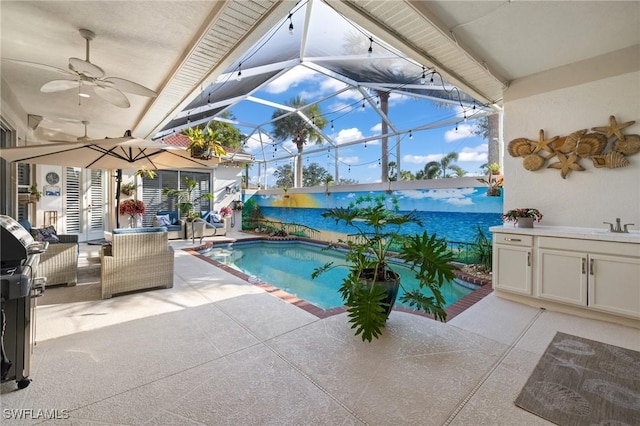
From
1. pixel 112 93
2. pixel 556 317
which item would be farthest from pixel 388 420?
pixel 112 93

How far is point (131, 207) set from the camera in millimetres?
8508

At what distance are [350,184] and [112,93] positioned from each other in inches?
253

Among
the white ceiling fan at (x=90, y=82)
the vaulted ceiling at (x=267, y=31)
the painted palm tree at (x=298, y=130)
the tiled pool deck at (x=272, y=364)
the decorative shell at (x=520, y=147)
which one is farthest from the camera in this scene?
the painted palm tree at (x=298, y=130)

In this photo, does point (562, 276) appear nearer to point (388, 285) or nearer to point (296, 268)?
point (388, 285)

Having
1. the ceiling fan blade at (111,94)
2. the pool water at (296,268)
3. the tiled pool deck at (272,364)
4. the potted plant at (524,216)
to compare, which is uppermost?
the ceiling fan blade at (111,94)

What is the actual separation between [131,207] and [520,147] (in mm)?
9629

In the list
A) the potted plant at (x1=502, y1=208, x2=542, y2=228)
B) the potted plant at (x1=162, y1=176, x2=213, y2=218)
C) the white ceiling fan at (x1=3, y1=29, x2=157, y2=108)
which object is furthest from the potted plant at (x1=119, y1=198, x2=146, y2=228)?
the potted plant at (x1=502, y1=208, x2=542, y2=228)

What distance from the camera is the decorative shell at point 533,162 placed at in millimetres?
3699

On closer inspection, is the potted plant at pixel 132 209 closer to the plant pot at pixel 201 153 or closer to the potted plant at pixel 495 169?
the plant pot at pixel 201 153

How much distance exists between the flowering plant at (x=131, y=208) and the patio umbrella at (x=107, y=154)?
3.76 metres

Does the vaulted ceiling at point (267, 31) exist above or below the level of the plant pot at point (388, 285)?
above

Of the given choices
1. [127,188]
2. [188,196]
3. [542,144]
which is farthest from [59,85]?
[188,196]

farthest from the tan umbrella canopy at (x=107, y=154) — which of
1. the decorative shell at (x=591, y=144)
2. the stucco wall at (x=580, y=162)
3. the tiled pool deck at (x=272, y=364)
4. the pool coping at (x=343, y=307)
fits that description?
the decorative shell at (x=591, y=144)

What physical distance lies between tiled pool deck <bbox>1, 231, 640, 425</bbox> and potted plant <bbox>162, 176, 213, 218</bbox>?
6399mm
